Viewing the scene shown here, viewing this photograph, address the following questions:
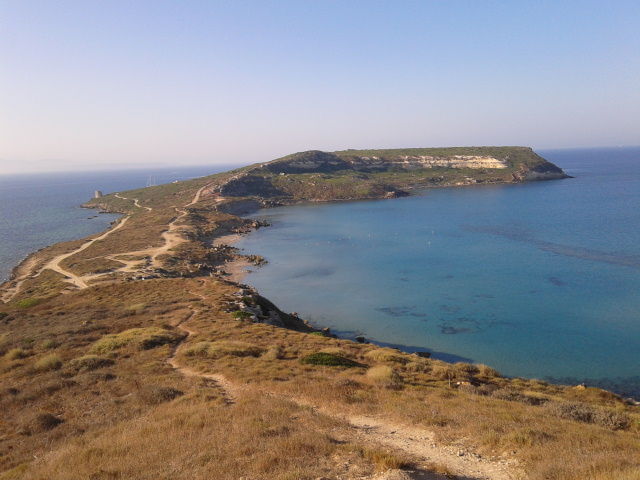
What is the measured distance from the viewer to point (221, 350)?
24234 millimetres

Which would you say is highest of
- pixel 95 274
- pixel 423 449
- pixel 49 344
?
pixel 423 449

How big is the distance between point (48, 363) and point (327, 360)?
15497 mm

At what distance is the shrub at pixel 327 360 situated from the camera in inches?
898

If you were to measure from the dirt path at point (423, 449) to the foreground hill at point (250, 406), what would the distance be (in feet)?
0.19

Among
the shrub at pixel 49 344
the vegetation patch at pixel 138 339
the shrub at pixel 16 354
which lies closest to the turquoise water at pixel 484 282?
the vegetation patch at pixel 138 339

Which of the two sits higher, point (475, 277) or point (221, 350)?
point (221, 350)

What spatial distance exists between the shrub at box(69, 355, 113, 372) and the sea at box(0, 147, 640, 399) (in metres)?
23.0

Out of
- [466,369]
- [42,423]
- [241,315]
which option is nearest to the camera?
[42,423]

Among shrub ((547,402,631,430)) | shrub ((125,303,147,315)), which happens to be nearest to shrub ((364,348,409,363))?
shrub ((547,402,631,430))

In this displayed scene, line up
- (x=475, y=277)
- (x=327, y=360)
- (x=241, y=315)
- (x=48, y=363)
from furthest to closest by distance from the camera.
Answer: (x=475, y=277) → (x=241, y=315) → (x=327, y=360) → (x=48, y=363)

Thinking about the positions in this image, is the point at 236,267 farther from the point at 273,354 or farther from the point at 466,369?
the point at 466,369

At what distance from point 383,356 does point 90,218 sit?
5271 inches

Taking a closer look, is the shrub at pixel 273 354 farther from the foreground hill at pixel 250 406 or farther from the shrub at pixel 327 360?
the shrub at pixel 327 360

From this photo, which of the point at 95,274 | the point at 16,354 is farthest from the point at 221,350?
the point at 95,274
